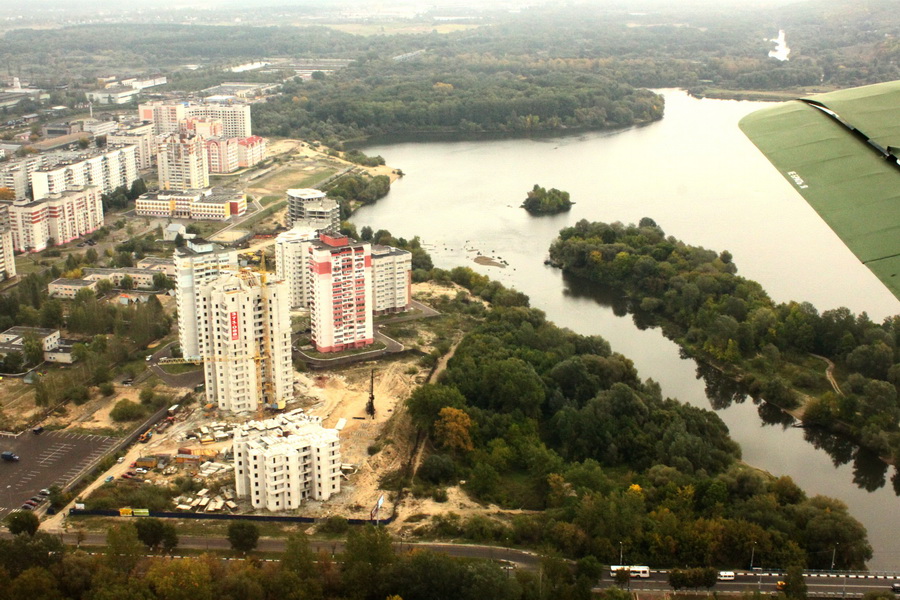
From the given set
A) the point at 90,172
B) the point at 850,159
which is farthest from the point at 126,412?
the point at 90,172

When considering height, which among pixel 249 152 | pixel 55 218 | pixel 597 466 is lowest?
pixel 597 466

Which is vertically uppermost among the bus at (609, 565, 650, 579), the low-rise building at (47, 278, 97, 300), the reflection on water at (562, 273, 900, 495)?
the low-rise building at (47, 278, 97, 300)

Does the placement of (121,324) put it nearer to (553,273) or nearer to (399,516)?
(399,516)

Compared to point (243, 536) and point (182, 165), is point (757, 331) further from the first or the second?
point (182, 165)

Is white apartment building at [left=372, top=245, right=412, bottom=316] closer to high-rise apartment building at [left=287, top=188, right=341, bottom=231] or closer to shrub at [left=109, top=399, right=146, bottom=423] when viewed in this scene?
high-rise apartment building at [left=287, top=188, right=341, bottom=231]

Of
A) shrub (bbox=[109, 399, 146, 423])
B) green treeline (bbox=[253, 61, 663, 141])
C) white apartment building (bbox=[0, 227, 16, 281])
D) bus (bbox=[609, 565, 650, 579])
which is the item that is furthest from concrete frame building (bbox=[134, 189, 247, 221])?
bus (bbox=[609, 565, 650, 579])

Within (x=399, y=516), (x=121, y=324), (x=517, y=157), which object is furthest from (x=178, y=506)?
(x=517, y=157)
